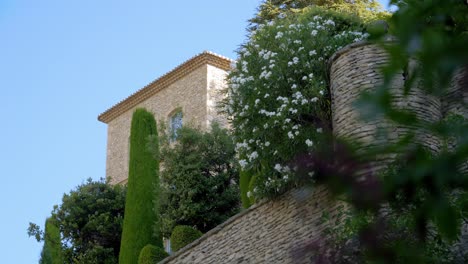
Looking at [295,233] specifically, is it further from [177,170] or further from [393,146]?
[393,146]

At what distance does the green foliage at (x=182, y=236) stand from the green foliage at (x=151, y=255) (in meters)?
0.42

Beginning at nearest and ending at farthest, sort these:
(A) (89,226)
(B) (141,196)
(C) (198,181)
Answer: (C) (198,181), (B) (141,196), (A) (89,226)

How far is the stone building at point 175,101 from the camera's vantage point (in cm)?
A: 2336

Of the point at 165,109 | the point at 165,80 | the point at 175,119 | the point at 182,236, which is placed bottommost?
the point at 182,236

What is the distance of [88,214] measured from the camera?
18.9 meters

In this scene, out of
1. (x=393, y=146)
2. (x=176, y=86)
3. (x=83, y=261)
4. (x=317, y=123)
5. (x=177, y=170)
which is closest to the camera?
(x=393, y=146)

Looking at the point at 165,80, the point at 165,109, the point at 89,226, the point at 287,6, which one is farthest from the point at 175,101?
the point at 89,226

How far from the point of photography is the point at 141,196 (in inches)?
660

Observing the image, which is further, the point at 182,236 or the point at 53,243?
the point at 53,243

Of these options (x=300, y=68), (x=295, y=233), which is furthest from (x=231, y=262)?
(x=300, y=68)

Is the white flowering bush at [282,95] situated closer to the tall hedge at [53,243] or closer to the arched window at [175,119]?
the tall hedge at [53,243]

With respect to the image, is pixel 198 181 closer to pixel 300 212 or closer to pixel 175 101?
pixel 300 212

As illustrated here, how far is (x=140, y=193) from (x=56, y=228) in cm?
316

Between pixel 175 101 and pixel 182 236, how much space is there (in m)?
10.7
